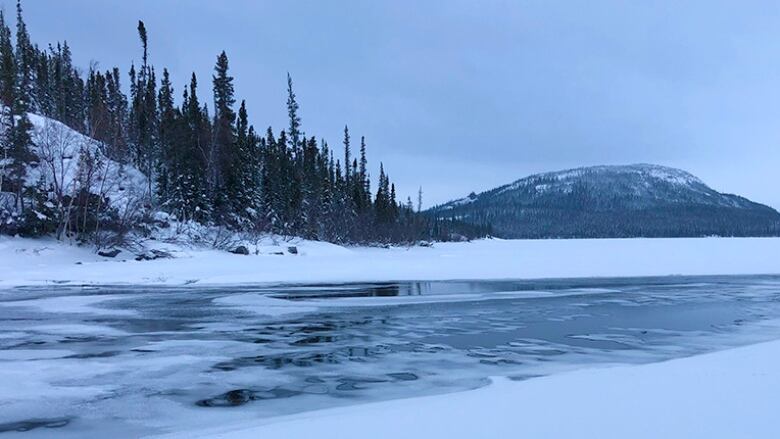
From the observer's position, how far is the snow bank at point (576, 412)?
5.23 metres

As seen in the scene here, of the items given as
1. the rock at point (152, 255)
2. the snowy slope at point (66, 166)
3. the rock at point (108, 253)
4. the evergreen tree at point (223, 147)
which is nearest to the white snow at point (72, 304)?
the rock at point (152, 255)

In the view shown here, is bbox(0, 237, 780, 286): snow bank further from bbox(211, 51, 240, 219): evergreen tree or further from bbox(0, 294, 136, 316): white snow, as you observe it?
bbox(211, 51, 240, 219): evergreen tree

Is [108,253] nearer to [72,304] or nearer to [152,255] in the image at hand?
[152,255]

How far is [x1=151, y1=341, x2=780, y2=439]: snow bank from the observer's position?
17.1 ft

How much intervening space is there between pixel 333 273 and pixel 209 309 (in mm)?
12888

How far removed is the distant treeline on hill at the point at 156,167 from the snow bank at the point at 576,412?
30160 millimetres

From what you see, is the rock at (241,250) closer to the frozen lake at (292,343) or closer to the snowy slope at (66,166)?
the snowy slope at (66,166)

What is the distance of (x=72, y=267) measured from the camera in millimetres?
27422

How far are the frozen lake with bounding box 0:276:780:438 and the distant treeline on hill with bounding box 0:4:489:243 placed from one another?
46.2 ft

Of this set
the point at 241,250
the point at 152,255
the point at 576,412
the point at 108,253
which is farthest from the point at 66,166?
the point at 576,412

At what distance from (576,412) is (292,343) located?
627 cm

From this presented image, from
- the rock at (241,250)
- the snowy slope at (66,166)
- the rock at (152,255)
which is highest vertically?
the snowy slope at (66,166)

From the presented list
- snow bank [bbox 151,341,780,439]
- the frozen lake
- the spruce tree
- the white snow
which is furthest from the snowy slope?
snow bank [bbox 151,341,780,439]

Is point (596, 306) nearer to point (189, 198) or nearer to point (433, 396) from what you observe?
point (433, 396)
